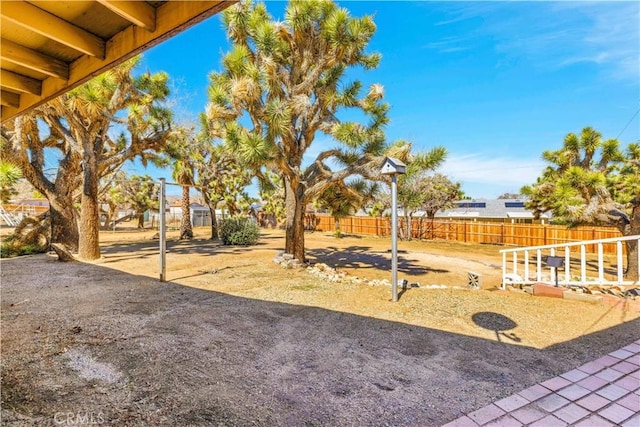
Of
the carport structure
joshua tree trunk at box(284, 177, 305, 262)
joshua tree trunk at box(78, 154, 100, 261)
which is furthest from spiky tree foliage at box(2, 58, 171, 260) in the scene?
the carport structure

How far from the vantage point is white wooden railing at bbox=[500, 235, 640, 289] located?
4.97 m

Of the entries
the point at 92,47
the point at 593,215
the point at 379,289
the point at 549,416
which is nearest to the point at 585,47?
the point at 593,215

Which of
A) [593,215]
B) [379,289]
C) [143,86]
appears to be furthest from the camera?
[143,86]

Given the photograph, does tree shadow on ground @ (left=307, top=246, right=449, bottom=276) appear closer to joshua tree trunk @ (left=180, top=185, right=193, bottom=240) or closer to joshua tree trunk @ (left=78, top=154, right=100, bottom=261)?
joshua tree trunk @ (left=78, top=154, right=100, bottom=261)

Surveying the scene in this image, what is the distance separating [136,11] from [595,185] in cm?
967

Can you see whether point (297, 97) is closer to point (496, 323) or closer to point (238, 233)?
point (496, 323)

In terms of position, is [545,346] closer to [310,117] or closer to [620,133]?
[310,117]

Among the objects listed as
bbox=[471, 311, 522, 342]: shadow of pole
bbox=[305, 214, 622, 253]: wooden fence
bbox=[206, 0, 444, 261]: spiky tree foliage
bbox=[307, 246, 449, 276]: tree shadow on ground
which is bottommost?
bbox=[307, 246, 449, 276]: tree shadow on ground

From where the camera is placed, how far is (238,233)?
13.0m

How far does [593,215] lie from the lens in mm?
7562

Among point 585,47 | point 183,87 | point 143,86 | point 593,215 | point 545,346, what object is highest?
point 183,87

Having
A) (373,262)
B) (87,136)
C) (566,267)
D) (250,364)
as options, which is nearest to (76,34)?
(250,364)

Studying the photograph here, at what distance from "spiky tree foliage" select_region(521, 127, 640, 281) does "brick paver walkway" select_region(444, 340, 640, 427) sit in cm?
618

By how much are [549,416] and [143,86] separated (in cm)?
1056
